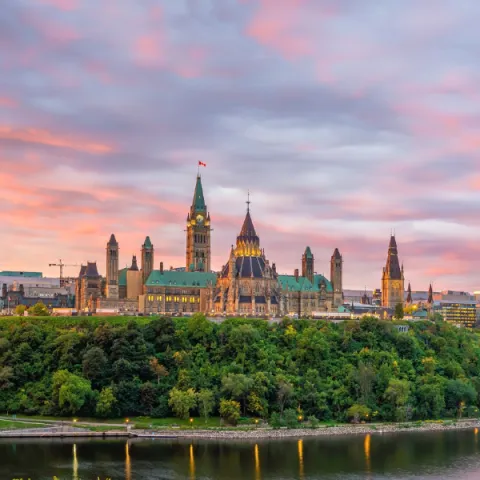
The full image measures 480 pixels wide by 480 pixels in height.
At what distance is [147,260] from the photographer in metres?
194

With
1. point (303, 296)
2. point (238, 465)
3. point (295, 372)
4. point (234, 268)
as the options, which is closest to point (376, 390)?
point (295, 372)

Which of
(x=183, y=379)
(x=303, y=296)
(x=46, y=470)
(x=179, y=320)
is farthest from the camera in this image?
(x=303, y=296)

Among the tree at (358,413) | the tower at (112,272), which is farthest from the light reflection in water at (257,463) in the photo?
the tower at (112,272)

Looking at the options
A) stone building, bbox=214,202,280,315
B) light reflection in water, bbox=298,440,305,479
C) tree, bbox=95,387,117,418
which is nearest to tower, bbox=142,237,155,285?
stone building, bbox=214,202,280,315

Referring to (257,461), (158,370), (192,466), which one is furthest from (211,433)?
(158,370)

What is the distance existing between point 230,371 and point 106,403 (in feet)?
60.7

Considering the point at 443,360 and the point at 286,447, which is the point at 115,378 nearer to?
the point at 286,447

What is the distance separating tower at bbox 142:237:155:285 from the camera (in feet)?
632

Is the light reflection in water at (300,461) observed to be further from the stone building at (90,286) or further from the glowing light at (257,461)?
the stone building at (90,286)

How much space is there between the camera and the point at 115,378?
10950cm

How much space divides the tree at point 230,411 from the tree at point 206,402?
159cm

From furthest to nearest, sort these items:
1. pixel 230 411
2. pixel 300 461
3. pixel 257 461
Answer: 1. pixel 230 411
2. pixel 300 461
3. pixel 257 461

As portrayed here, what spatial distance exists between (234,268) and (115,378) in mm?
67345

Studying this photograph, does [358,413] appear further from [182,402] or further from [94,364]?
[94,364]
